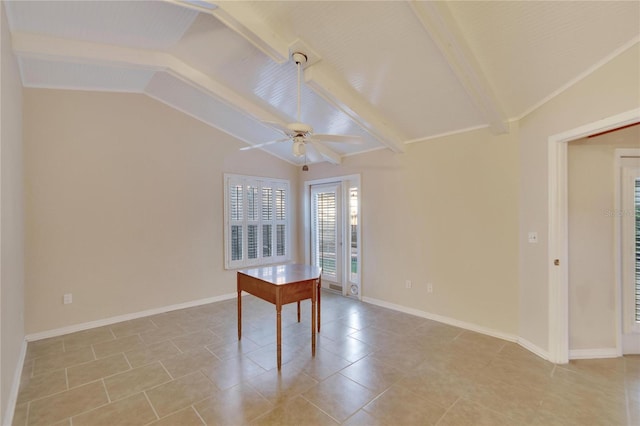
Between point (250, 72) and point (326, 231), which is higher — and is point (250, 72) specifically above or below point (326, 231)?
above

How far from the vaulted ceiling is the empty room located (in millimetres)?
20

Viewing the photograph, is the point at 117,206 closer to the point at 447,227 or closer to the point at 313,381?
the point at 313,381

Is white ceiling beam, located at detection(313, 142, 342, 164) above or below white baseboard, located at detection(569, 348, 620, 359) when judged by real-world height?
above

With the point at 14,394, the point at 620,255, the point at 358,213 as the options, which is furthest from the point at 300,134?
the point at 620,255

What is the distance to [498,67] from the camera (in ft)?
8.55

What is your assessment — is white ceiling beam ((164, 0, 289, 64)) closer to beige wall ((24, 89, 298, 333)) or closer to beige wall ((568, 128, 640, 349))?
beige wall ((24, 89, 298, 333))

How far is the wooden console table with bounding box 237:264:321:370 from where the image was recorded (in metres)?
2.73

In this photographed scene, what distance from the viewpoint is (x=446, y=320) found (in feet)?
12.8

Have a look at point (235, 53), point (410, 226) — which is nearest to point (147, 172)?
point (235, 53)

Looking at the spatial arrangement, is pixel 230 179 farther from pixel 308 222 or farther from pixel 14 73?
pixel 14 73

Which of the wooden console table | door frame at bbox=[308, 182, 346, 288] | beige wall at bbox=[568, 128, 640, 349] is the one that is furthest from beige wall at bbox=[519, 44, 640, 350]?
door frame at bbox=[308, 182, 346, 288]

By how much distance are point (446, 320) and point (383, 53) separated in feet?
10.7

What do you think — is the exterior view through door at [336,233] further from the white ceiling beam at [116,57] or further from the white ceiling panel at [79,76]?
the white ceiling panel at [79,76]

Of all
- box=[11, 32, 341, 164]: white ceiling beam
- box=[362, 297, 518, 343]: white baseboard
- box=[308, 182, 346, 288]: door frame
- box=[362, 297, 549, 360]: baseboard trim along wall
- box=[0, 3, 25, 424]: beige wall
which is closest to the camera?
box=[0, 3, 25, 424]: beige wall
